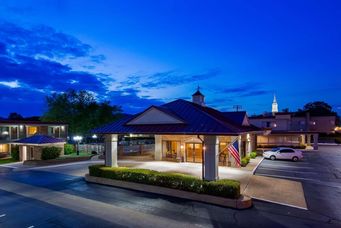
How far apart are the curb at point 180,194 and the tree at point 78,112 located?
36776 millimetres

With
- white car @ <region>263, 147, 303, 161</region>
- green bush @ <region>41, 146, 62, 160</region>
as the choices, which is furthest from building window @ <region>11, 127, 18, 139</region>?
white car @ <region>263, 147, 303, 161</region>

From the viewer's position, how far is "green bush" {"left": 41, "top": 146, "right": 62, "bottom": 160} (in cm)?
2988

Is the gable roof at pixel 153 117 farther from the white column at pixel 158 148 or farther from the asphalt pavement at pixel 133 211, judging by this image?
the white column at pixel 158 148

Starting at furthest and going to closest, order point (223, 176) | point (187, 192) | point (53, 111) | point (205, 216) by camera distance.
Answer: point (53, 111) → point (223, 176) → point (187, 192) → point (205, 216)

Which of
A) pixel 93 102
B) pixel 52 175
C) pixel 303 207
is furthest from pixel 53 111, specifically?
pixel 303 207

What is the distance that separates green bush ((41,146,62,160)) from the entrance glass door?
16272mm

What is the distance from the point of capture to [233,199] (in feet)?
42.1

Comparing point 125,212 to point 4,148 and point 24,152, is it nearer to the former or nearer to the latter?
point 24,152

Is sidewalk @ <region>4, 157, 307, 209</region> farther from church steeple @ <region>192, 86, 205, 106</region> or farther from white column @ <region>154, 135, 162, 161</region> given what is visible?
church steeple @ <region>192, 86, 205, 106</region>

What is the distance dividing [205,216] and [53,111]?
51392 millimetres

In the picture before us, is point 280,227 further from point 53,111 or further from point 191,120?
point 53,111

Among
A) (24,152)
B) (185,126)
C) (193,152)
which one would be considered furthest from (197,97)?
(24,152)

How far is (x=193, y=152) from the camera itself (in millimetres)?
27266

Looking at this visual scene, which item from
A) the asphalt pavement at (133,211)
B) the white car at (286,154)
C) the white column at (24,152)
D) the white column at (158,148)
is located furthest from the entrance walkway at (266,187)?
the white column at (24,152)
